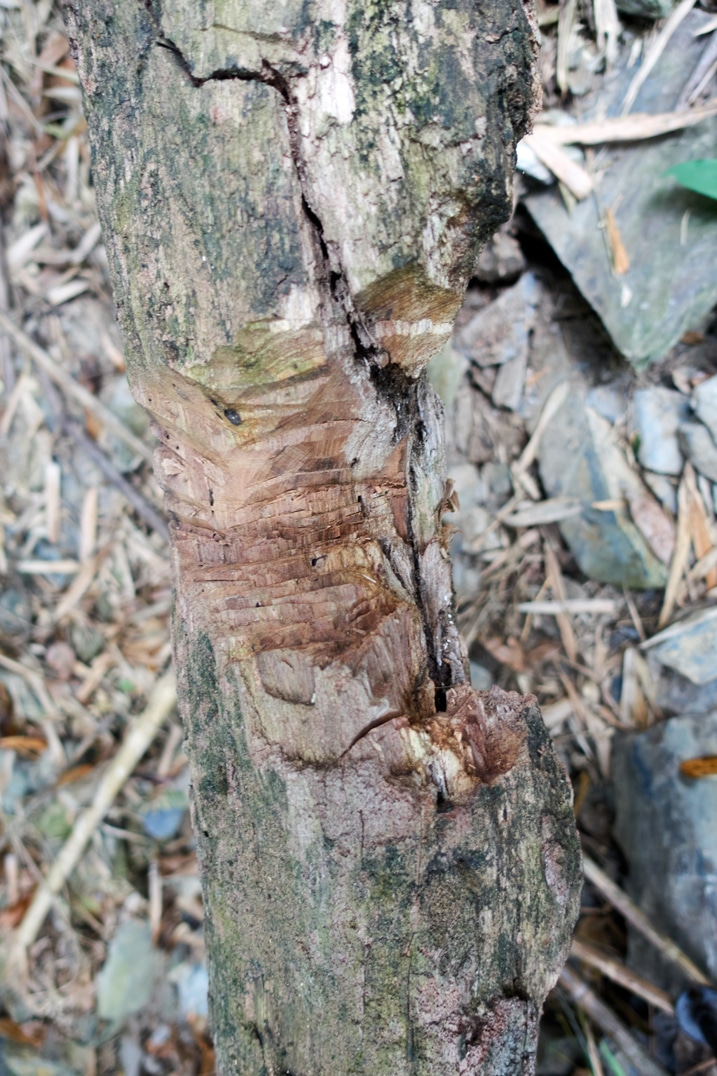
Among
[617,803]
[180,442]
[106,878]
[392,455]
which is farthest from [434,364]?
[106,878]

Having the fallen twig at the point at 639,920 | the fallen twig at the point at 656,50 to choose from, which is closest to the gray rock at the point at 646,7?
the fallen twig at the point at 656,50

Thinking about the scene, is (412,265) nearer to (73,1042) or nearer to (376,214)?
(376,214)

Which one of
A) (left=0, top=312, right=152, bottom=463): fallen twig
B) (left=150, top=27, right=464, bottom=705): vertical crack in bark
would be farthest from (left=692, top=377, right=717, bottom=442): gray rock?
(left=0, top=312, right=152, bottom=463): fallen twig

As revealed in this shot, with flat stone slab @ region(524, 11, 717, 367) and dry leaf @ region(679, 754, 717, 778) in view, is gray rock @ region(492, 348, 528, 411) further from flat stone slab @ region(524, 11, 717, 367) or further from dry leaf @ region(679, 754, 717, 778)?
dry leaf @ region(679, 754, 717, 778)

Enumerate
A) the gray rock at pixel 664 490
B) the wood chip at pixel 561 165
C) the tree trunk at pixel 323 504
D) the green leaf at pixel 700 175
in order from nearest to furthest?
1. the tree trunk at pixel 323 504
2. the green leaf at pixel 700 175
3. the wood chip at pixel 561 165
4. the gray rock at pixel 664 490

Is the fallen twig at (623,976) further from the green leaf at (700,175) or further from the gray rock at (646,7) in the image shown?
the gray rock at (646,7)
